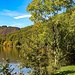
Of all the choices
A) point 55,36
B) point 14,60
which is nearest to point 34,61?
point 55,36

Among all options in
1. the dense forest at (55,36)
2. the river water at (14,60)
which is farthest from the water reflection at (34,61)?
the dense forest at (55,36)

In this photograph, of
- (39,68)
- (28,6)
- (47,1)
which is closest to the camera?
(39,68)

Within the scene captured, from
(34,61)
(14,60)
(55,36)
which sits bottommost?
(14,60)

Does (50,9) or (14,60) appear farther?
(14,60)

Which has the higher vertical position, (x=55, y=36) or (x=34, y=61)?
(x=55, y=36)

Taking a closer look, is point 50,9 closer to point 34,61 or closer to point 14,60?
point 34,61

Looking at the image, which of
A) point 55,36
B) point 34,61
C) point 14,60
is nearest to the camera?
point 34,61

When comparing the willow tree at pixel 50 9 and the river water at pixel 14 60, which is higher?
the willow tree at pixel 50 9

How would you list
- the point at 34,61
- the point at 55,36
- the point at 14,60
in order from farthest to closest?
the point at 14,60 → the point at 55,36 → the point at 34,61

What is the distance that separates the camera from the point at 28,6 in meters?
33.4

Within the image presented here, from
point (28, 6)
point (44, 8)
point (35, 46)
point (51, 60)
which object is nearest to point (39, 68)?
point (35, 46)

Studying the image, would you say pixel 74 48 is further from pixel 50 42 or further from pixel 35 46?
pixel 35 46

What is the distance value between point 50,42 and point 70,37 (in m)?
3.85

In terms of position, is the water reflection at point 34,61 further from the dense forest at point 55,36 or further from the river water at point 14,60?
the dense forest at point 55,36
